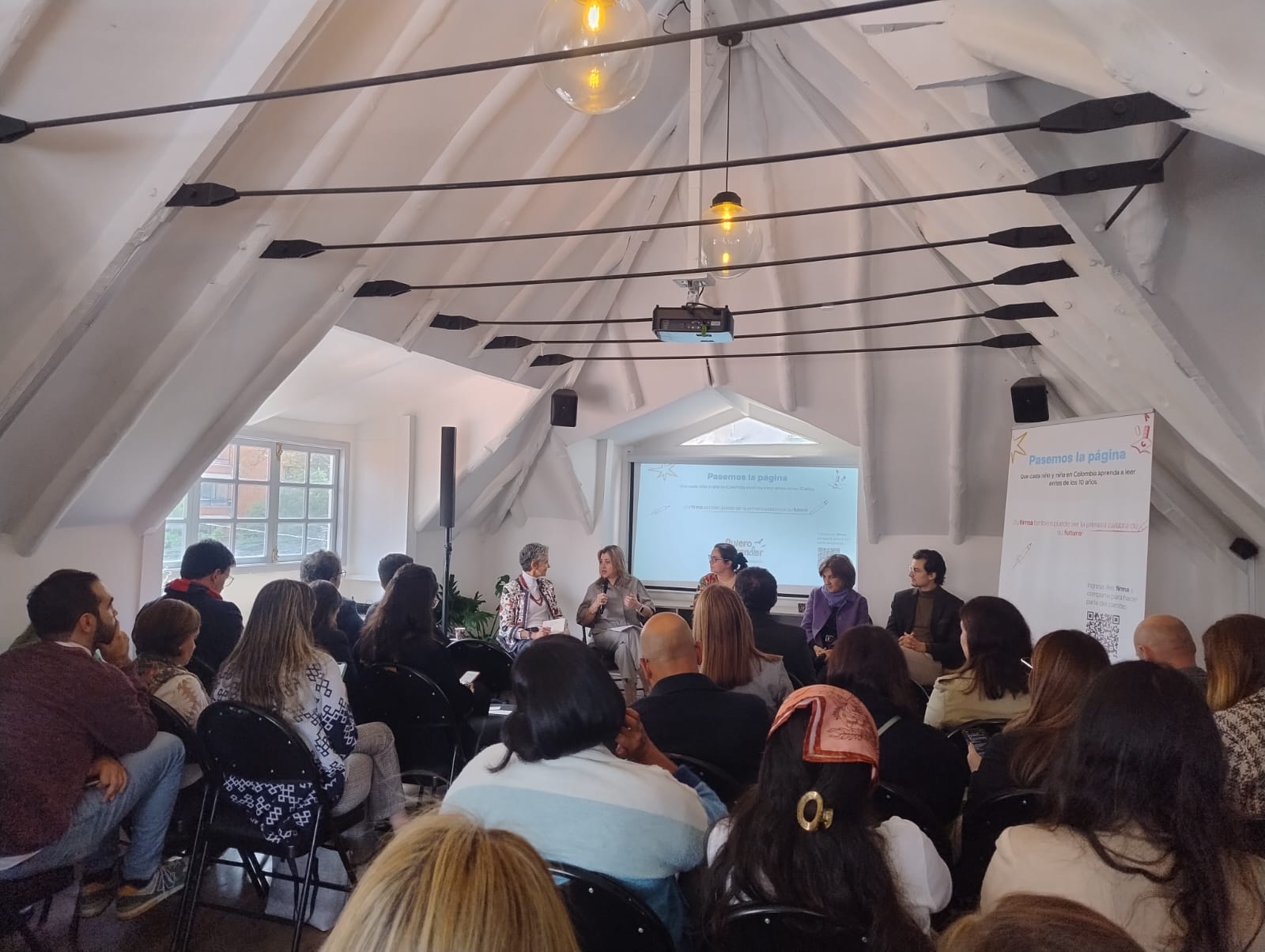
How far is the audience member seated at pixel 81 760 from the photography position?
7.78 ft

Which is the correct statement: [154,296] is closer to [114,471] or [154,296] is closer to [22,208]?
[22,208]

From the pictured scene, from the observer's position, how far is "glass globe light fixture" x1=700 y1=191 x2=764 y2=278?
430 cm

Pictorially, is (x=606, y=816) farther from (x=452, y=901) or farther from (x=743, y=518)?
(x=743, y=518)

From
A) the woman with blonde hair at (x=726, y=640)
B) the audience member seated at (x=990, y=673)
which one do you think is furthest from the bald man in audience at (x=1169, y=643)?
the woman with blonde hair at (x=726, y=640)

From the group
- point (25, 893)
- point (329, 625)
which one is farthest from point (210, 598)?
point (25, 893)

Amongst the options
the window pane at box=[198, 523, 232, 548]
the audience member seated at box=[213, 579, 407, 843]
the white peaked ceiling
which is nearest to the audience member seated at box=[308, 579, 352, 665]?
the audience member seated at box=[213, 579, 407, 843]

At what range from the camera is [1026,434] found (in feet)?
17.8

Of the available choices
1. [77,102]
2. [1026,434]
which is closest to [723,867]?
[77,102]

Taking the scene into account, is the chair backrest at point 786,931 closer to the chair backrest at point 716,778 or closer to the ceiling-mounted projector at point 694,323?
the chair backrest at point 716,778

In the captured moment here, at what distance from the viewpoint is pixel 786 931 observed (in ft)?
4.98

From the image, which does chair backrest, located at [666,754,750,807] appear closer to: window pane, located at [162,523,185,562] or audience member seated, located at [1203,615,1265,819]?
audience member seated, located at [1203,615,1265,819]

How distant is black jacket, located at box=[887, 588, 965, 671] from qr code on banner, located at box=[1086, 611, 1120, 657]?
37.8 inches

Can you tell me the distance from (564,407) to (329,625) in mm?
3663

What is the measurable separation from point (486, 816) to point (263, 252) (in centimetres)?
310
